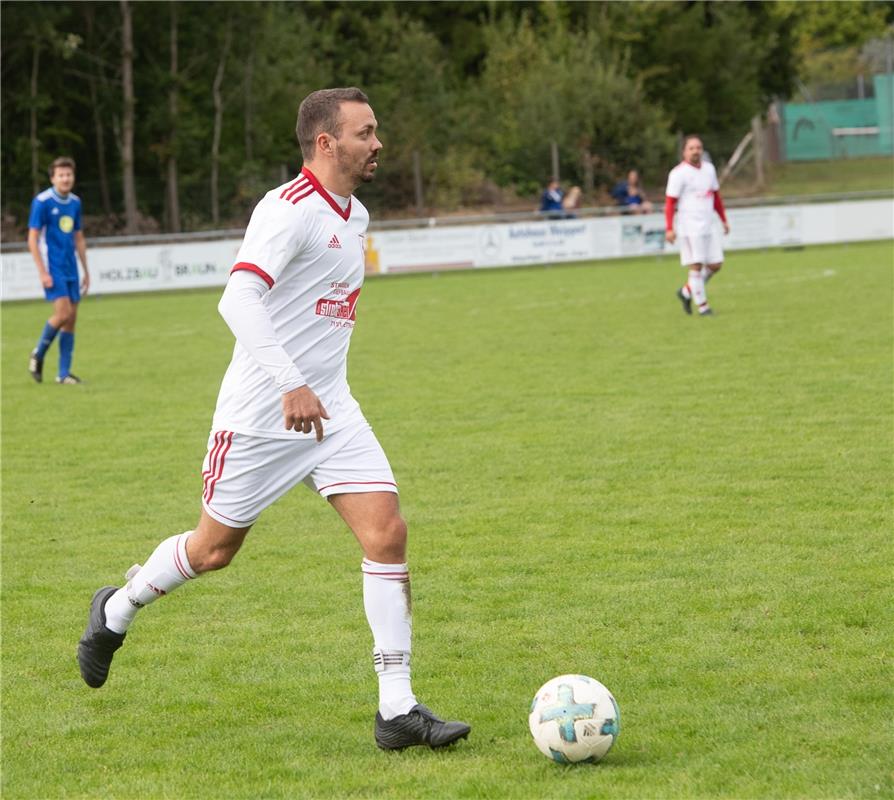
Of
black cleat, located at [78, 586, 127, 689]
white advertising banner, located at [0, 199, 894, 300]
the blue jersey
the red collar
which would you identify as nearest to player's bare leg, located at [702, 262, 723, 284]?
the blue jersey

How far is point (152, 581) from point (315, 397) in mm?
1042

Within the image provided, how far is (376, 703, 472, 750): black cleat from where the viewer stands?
446cm

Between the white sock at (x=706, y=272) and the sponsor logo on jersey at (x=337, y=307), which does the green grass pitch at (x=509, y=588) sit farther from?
the white sock at (x=706, y=272)

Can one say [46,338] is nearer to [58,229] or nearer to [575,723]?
[58,229]

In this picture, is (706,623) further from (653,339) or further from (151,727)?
(653,339)

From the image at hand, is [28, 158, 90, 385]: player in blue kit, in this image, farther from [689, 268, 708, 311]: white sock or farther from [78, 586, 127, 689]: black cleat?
[78, 586, 127, 689]: black cleat

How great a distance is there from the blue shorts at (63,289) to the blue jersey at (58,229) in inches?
1.6

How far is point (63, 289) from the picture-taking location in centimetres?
1427

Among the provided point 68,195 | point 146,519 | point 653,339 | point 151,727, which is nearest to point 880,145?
point 653,339

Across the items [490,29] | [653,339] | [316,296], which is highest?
[490,29]

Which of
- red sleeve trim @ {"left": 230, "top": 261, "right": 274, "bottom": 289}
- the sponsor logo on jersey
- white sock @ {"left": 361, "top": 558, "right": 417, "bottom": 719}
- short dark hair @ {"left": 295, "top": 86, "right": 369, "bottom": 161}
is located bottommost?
white sock @ {"left": 361, "top": 558, "right": 417, "bottom": 719}

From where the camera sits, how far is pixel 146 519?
27.0ft

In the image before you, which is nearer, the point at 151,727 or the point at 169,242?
the point at 151,727

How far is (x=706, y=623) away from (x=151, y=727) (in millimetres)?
2172
